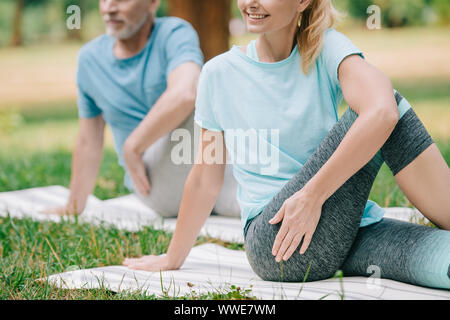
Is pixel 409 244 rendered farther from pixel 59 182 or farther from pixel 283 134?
pixel 59 182

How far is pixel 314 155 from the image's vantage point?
2139 millimetres

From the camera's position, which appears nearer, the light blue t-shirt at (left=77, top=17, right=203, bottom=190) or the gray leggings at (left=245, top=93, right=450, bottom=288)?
the gray leggings at (left=245, top=93, right=450, bottom=288)

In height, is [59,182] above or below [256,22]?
below

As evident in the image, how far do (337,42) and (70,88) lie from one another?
15.5 metres

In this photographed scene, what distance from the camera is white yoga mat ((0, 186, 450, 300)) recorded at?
211cm

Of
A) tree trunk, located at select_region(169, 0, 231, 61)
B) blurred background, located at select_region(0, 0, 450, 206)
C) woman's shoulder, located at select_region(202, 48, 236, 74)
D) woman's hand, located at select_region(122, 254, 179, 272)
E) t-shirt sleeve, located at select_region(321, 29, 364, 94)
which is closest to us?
t-shirt sleeve, located at select_region(321, 29, 364, 94)

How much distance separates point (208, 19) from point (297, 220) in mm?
4366

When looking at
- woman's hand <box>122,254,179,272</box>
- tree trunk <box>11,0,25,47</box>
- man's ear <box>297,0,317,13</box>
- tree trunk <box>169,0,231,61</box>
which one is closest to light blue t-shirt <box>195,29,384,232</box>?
man's ear <box>297,0,317,13</box>

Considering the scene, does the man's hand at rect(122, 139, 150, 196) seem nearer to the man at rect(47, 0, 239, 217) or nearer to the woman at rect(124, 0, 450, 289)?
the man at rect(47, 0, 239, 217)

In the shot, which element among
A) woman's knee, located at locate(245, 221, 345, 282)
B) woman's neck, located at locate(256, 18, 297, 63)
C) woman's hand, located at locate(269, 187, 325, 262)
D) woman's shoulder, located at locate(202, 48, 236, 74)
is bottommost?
woman's knee, located at locate(245, 221, 345, 282)

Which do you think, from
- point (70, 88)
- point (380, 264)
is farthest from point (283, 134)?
point (70, 88)

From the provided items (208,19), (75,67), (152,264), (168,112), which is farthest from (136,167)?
(75,67)

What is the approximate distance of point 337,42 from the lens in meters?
2.21

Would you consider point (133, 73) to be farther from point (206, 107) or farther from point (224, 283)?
point (224, 283)
